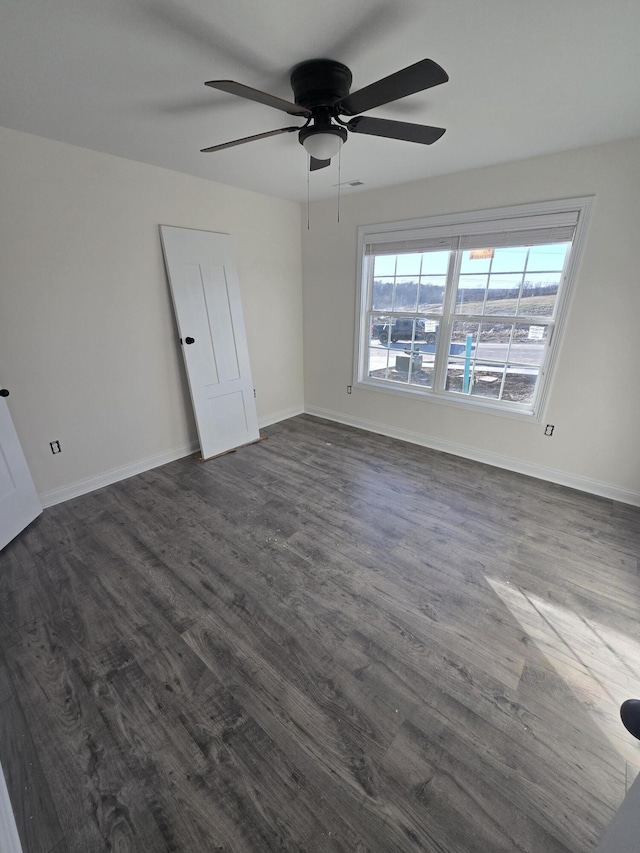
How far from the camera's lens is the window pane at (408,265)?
134 inches

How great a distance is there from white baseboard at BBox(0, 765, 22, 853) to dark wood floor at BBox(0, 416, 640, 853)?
2.4 inches

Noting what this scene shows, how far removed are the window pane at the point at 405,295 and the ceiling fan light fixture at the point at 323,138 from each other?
1969 millimetres

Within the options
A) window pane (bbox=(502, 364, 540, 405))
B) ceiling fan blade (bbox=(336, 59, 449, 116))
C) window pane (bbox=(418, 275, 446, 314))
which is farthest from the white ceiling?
window pane (bbox=(502, 364, 540, 405))

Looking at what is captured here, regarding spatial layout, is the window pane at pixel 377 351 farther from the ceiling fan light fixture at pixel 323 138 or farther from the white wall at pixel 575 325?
the ceiling fan light fixture at pixel 323 138

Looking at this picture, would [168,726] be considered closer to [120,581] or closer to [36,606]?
[120,581]

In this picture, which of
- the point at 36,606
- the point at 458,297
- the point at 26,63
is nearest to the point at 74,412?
the point at 36,606

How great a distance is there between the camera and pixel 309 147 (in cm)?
170

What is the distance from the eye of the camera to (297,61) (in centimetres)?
151

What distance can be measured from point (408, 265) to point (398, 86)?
2271 millimetres

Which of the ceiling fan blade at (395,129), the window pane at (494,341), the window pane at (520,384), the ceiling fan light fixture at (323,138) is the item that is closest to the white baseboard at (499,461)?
the window pane at (520,384)

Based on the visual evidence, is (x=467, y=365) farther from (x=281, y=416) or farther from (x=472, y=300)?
(x=281, y=416)

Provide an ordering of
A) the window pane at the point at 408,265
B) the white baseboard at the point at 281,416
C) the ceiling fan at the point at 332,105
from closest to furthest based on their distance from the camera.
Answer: the ceiling fan at the point at 332,105 < the window pane at the point at 408,265 < the white baseboard at the point at 281,416

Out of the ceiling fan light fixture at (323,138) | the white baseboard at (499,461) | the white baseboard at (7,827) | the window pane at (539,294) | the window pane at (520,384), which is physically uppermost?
the ceiling fan light fixture at (323,138)

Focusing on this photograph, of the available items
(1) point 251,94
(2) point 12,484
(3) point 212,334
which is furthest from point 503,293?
(2) point 12,484
